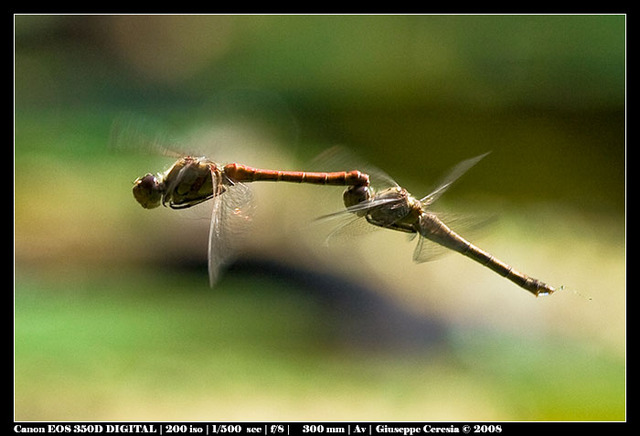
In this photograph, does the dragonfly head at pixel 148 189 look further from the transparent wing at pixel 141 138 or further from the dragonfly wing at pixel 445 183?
the dragonfly wing at pixel 445 183

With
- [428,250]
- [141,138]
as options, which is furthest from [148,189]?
[428,250]

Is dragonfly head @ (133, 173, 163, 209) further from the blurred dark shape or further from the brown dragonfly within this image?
the blurred dark shape

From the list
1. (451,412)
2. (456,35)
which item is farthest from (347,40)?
(451,412)

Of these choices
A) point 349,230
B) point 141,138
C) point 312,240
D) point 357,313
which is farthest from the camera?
point 357,313

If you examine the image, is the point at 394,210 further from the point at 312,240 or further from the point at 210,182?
the point at 312,240

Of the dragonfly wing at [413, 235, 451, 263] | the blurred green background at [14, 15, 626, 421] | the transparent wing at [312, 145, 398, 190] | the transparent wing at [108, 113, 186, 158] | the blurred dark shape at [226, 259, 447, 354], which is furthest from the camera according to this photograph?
the blurred dark shape at [226, 259, 447, 354]

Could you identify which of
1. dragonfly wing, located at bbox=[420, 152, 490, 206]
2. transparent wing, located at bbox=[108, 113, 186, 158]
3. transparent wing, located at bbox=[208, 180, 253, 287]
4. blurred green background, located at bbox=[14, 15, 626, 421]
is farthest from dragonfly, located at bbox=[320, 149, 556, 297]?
blurred green background, located at bbox=[14, 15, 626, 421]

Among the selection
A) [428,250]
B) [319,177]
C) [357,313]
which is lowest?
[428,250]
